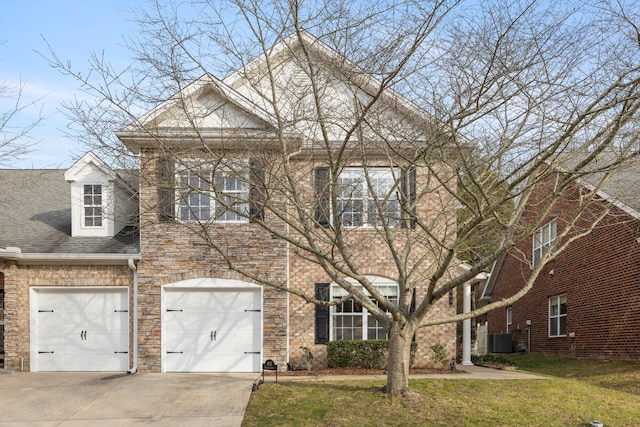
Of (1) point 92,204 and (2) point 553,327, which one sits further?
(2) point 553,327

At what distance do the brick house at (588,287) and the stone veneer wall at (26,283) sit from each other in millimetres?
8761

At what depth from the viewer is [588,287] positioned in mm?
17188

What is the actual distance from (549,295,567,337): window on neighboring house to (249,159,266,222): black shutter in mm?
11108

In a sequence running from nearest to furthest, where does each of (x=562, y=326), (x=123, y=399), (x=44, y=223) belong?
(x=123, y=399)
(x=44, y=223)
(x=562, y=326)

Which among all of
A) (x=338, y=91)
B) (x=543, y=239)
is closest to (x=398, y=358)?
(x=338, y=91)

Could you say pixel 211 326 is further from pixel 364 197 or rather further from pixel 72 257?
pixel 364 197

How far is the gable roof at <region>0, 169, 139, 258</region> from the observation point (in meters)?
13.9

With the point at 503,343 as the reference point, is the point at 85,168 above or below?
above

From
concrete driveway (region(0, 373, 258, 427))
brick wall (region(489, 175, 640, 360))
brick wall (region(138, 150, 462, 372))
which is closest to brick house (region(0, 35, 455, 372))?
brick wall (region(138, 150, 462, 372))

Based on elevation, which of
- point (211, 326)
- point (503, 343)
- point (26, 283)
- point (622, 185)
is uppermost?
point (622, 185)

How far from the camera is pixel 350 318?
14.2m

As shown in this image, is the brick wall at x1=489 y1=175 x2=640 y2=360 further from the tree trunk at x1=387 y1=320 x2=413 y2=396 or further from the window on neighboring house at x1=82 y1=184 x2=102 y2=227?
the window on neighboring house at x1=82 y1=184 x2=102 y2=227

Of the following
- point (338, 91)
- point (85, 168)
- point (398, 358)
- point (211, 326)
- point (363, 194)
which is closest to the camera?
point (398, 358)

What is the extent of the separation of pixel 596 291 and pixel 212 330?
1040 cm
